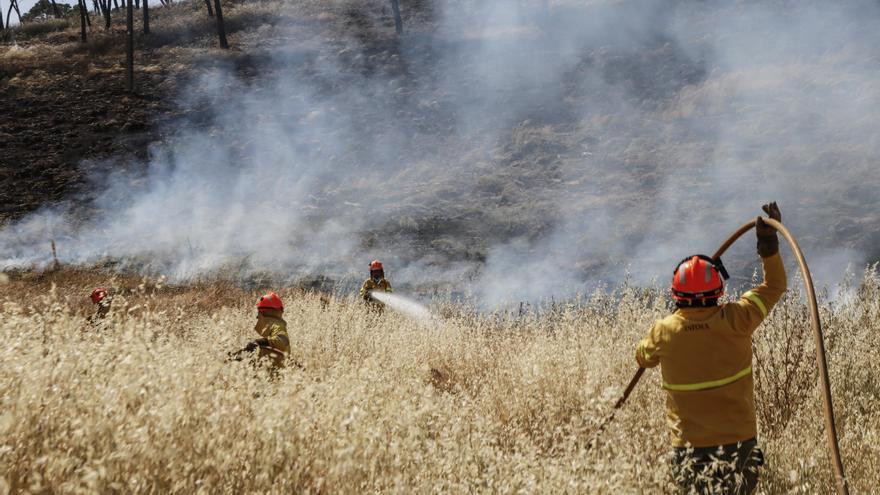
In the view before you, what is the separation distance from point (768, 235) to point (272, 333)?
378cm

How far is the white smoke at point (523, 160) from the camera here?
1119 cm

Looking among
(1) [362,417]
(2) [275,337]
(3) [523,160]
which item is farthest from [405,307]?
(3) [523,160]

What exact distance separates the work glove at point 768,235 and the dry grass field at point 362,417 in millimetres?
1096

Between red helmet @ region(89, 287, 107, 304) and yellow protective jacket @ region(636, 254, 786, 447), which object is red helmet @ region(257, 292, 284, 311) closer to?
red helmet @ region(89, 287, 107, 304)

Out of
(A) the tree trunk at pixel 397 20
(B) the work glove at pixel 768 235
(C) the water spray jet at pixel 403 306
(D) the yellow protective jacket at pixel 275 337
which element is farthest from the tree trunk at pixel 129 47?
(B) the work glove at pixel 768 235

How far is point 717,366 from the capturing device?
2.81 meters

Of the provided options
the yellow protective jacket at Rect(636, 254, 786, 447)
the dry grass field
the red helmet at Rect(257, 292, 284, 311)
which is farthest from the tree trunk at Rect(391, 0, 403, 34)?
the yellow protective jacket at Rect(636, 254, 786, 447)

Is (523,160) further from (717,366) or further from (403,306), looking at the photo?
(717,366)

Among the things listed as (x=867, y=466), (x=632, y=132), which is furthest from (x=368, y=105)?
(x=867, y=466)

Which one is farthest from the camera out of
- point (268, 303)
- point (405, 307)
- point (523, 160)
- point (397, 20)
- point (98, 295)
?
point (397, 20)

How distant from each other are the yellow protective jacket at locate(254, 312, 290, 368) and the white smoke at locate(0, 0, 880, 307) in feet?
15.1

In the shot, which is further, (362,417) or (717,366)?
(717,366)

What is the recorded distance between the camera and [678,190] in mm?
12641

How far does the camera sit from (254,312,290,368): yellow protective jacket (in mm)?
→ 4513
